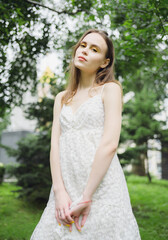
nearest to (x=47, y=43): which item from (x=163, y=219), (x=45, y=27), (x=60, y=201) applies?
(x=45, y=27)

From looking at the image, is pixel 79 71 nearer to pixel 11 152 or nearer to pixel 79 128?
pixel 79 128

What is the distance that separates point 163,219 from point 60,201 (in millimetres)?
4723

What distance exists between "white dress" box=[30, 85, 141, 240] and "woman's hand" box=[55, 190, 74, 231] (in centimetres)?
3

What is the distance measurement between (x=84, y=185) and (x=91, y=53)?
0.88 meters

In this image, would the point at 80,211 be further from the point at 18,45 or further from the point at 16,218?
the point at 16,218

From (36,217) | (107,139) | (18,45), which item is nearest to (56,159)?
(107,139)

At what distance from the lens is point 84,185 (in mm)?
1474

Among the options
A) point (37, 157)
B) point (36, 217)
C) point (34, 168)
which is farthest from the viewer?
point (37, 157)

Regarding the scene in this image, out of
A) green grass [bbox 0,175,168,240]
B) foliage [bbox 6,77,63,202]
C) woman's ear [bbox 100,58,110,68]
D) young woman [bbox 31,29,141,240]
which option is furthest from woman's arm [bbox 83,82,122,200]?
foliage [bbox 6,77,63,202]

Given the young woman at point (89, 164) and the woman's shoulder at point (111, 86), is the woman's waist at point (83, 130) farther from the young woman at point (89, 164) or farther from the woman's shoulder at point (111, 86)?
the woman's shoulder at point (111, 86)

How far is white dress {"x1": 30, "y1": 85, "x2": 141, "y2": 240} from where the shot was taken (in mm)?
1392

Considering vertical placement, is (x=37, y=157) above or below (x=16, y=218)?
above

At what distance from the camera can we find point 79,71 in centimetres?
192

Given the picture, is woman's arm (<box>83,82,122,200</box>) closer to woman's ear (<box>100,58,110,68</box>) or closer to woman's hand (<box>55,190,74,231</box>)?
woman's hand (<box>55,190,74,231</box>)
